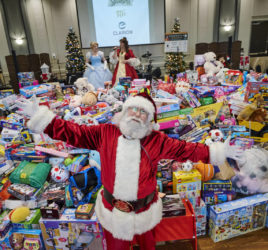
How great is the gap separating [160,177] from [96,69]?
3582 mm

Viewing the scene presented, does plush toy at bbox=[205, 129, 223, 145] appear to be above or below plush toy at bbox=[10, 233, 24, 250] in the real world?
above

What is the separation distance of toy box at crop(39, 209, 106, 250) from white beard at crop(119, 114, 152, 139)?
84 cm

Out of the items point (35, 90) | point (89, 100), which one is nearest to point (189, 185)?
point (89, 100)

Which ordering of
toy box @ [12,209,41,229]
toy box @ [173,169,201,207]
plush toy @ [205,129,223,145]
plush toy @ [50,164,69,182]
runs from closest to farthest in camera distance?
toy box @ [12,209,41,229], toy box @ [173,169,201,207], plush toy @ [50,164,69,182], plush toy @ [205,129,223,145]

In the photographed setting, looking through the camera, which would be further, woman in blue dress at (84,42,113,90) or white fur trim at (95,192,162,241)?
woman in blue dress at (84,42,113,90)

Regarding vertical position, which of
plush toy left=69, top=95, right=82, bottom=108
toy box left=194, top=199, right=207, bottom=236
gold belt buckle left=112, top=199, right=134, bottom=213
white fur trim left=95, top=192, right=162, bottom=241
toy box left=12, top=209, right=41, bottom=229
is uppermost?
plush toy left=69, top=95, right=82, bottom=108

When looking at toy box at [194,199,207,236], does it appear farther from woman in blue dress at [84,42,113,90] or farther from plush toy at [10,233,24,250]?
woman in blue dress at [84,42,113,90]

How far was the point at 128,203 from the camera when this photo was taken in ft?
4.32

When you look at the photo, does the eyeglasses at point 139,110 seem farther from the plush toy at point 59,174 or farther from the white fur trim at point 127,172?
the plush toy at point 59,174

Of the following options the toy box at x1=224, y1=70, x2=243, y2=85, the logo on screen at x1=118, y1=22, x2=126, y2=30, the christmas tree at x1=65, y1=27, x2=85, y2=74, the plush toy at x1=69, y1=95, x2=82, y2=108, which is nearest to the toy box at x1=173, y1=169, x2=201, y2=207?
the plush toy at x1=69, y1=95, x2=82, y2=108

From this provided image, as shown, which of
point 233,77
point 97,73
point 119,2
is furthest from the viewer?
point 119,2

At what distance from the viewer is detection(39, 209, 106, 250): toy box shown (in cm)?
175

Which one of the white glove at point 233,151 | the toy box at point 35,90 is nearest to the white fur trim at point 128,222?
the white glove at point 233,151

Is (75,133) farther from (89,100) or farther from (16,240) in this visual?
(89,100)
